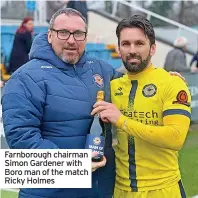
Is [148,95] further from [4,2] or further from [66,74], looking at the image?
[4,2]

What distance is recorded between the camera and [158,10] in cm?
1512

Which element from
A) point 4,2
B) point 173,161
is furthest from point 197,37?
point 173,161

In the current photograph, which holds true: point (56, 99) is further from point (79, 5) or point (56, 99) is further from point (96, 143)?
point (79, 5)

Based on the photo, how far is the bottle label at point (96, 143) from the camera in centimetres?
238

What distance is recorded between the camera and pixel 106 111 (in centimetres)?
241

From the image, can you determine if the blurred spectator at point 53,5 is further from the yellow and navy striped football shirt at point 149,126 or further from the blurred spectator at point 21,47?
the yellow and navy striped football shirt at point 149,126

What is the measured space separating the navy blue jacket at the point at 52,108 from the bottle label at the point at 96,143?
9 centimetres

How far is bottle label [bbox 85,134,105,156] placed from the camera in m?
2.38

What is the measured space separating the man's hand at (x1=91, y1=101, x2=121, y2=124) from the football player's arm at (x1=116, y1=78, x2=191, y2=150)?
0.03 meters

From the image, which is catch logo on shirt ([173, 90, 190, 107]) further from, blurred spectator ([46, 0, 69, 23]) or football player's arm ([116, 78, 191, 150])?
blurred spectator ([46, 0, 69, 23])

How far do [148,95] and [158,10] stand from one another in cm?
1304

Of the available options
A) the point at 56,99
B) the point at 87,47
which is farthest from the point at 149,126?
the point at 87,47

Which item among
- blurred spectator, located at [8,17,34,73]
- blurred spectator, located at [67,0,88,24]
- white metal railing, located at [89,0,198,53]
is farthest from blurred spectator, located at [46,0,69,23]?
blurred spectator, located at [8,17,34,73]

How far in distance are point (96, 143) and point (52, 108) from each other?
29 centimetres
